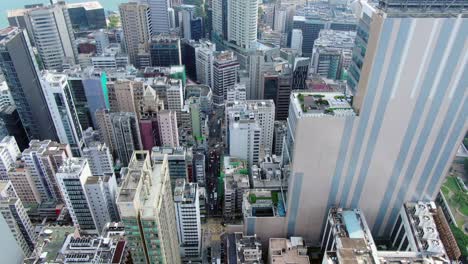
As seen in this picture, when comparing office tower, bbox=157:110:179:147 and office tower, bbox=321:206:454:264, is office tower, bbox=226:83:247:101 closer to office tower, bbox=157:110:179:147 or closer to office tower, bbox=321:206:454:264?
office tower, bbox=157:110:179:147

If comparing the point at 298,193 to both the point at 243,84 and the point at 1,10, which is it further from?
the point at 1,10

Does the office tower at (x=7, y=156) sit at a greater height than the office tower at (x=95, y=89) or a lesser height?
lesser

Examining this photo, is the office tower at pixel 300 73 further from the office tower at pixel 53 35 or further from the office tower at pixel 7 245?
the office tower at pixel 7 245

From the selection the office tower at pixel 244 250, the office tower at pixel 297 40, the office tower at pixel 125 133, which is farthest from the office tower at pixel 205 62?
the office tower at pixel 244 250

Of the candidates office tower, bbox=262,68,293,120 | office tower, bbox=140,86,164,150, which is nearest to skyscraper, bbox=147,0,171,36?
office tower, bbox=262,68,293,120

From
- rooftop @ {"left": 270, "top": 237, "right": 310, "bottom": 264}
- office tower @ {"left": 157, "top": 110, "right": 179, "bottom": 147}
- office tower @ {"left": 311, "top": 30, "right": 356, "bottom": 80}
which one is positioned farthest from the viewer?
office tower @ {"left": 311, "top": 30, "right": 356, "bottom": 80}

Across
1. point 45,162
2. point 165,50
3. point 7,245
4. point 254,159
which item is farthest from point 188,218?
point 165,50
